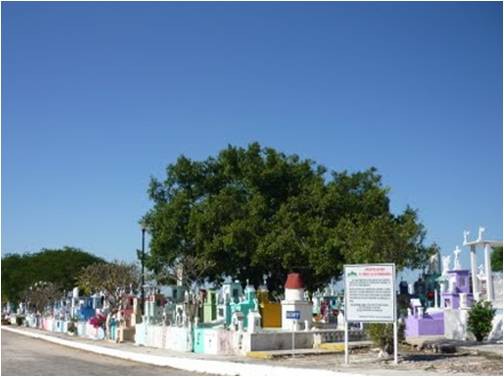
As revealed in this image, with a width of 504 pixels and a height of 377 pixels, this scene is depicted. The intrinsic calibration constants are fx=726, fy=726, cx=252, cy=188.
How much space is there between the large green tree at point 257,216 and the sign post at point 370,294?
18.2 m

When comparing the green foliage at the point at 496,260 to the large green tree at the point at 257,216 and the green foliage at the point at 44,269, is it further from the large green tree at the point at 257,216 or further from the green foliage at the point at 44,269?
the green foliage at the point at 44,269

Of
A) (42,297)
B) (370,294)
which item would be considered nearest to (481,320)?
(370,294)

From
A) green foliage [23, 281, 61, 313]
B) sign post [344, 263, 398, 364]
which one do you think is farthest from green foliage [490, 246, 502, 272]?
sign post [344, 263, 398, 364]

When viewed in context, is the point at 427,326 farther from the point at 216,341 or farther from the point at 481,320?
the point at 216,341

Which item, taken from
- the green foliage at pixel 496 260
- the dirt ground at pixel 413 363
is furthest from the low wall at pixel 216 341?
the green foliage at pixel 496 260

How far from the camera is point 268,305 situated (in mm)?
33000

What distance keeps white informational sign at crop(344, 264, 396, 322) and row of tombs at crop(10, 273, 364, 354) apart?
5.17 meters

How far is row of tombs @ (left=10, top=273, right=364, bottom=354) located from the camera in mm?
25766

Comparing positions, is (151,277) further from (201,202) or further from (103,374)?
(103,374)

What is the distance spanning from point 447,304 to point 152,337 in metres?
13.2

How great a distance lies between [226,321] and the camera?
30.2 m

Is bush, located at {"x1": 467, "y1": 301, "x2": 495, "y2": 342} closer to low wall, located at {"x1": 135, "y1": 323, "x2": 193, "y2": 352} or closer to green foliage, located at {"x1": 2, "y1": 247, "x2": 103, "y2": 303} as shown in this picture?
low wall, located at {"x1": 135, "y1": 323, "x2": 193, "y2": 352}

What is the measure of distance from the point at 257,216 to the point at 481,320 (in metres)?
18.8

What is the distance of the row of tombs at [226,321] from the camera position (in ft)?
84.5
